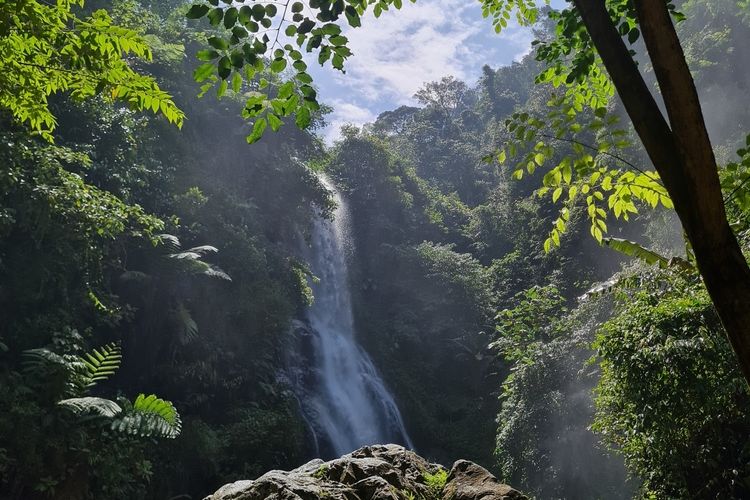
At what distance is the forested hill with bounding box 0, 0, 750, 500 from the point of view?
5000mm

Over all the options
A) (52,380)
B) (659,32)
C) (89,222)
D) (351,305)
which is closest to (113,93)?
(659,32)

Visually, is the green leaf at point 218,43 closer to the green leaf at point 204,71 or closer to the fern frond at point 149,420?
the green leaf at point 204,71

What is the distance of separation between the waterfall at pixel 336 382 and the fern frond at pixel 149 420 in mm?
6663

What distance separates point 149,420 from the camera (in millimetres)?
7973

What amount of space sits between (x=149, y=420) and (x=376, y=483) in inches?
200

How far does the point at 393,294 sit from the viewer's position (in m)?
24.1

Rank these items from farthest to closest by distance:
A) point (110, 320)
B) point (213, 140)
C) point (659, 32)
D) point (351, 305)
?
1. point (351, 305)
2. point (213, 140)
3. point (110, 320)
4. point (659, 32)

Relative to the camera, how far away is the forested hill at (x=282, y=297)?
5000 millimetres

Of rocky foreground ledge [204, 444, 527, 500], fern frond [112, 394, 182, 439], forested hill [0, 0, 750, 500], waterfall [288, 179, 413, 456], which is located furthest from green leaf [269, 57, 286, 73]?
waterfall [288, 179, 413, 456]

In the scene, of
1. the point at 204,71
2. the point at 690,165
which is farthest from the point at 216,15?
the point at 690,165

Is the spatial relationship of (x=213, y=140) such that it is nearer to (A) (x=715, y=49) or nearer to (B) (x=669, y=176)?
(B) (x=669, y=176)

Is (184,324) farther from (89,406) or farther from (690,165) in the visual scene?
(690,165)

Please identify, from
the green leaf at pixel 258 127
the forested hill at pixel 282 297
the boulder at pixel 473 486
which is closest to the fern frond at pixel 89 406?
the forested hill at pixel 282 297

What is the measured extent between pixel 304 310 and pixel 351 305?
3554mm
